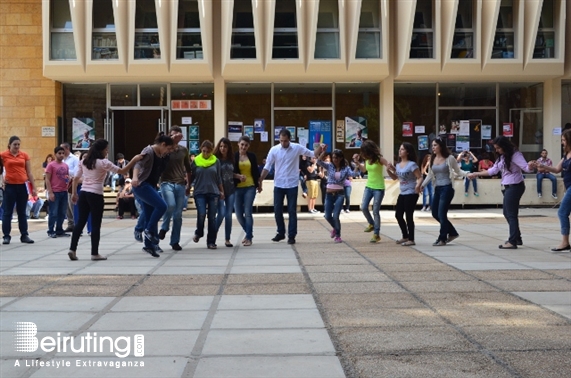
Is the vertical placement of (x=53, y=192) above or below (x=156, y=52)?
below

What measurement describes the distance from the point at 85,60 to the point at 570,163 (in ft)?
66.0

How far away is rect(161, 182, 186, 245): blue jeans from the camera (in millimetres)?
12203

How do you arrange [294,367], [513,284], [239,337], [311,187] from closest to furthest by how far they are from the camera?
[294,367] → [239,337] → [513,284] → [311,187]

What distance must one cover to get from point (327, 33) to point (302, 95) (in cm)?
267

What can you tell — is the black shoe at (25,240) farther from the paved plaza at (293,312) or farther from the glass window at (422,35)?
the glass window at (422,35)

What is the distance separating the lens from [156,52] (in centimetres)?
2788

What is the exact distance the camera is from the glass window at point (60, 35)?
27.8 meters

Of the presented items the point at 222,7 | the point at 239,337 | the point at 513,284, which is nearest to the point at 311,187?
the point at 222,7

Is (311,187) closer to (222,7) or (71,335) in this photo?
(222,7)

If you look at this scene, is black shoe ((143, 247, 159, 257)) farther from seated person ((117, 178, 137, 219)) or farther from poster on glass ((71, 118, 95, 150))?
poster on glass ((71, 118, 95, 150))

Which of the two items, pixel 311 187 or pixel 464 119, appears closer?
pixel 311 187

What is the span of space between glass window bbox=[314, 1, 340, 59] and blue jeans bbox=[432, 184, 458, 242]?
50.9ft

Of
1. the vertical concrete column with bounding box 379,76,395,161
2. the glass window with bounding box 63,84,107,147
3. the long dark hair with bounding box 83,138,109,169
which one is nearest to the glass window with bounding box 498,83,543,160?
the vertical concrete column with bounding box 379,76,395,161

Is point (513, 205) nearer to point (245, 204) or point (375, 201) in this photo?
point (375, 201)
